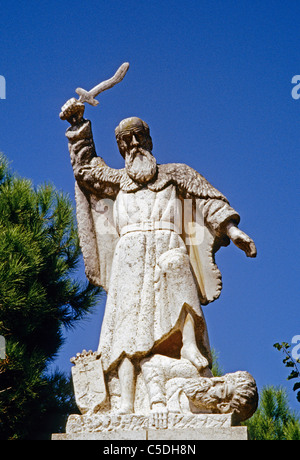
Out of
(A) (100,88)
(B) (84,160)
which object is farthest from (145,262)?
(A) (100,88)

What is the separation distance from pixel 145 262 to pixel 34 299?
3740mm

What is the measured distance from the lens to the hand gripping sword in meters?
6.79

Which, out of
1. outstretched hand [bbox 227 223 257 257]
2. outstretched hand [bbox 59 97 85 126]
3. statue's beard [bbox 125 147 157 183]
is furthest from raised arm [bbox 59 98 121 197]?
outstretched hand [bbox 227 223 257 257]

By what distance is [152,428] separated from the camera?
17.7ft

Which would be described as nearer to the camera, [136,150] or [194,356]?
[194,356]

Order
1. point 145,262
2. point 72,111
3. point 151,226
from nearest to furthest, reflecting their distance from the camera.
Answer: point 145,262
point 151,226
point 72,111

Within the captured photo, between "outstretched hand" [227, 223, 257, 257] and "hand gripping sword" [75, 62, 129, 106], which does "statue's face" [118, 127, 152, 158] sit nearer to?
"hand gripping sword" [75, 62, 129, 106]

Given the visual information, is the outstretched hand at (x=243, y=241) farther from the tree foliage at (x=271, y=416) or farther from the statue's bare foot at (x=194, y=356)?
the tree foliage at (x=271, y=416)

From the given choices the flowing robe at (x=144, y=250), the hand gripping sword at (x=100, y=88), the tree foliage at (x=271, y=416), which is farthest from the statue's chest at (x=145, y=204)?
the tree foliage at (x=271, y=416)

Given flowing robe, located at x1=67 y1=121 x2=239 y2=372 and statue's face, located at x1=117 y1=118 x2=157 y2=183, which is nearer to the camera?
flowing robe, located at x1=67 y1=121 x2=239 y2=372

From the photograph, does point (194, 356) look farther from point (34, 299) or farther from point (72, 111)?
point (34, 299)

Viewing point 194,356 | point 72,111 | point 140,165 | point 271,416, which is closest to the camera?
point 194,356
